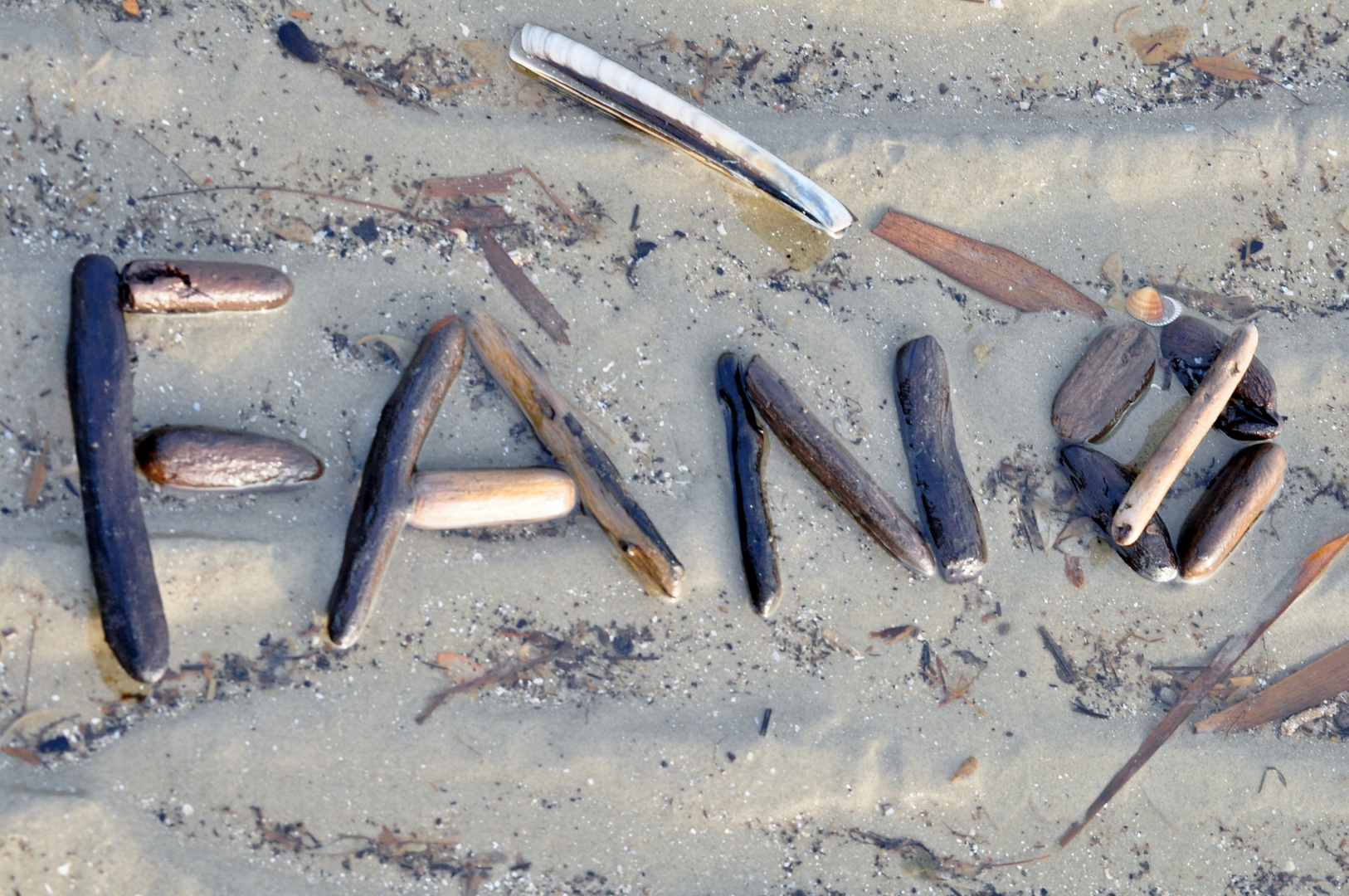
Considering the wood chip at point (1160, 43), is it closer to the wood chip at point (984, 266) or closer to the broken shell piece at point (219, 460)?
the wood chip at point (984, 266)

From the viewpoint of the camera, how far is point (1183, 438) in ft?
13.0

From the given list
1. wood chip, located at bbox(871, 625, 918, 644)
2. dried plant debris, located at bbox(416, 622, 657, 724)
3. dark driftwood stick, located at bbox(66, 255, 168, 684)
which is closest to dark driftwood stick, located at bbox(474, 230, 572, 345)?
dried plant debris, located at bbox(416, 622, 657, 724)

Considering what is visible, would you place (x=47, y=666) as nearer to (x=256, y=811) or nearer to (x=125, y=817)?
(x=125, y=817)

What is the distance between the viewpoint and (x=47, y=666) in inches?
127

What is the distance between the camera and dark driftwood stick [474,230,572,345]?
146 inches

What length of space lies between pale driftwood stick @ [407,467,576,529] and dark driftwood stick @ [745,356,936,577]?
3.27 ft

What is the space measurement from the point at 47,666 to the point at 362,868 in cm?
153

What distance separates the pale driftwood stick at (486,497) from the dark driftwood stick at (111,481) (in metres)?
1.05

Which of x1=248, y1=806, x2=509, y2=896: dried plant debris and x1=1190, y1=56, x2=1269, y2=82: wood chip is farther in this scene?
x1=1190, y1=56, x2=1269, y2=82: wood chip

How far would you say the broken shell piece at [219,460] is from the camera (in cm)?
323

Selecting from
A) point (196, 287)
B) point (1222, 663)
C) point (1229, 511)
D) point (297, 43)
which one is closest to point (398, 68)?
A: point (297, 43)

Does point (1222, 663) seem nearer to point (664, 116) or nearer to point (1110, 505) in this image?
point (1110, 505)

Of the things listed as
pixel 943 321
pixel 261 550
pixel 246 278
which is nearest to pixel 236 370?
pixel 246 278

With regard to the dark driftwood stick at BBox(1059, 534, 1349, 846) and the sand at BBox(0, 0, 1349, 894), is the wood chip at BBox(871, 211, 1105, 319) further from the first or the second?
the dark driftwood stick at BBox(1059, 534, 1349, 846)
